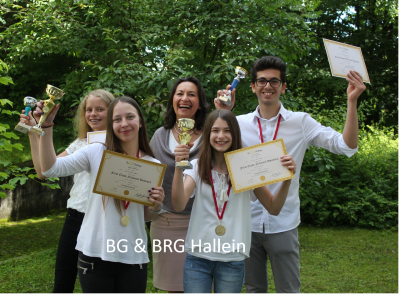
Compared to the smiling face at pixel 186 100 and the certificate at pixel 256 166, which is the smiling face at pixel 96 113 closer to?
the smiling face at pixel 186 100

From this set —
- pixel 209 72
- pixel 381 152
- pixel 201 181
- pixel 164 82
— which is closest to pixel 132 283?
pixel 201 181

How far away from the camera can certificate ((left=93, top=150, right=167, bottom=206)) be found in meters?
2.25

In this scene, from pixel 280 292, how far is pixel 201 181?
37.8 inches

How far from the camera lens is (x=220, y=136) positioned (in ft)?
7.93

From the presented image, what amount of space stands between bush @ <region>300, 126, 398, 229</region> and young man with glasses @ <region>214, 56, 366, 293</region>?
5615 millimetres

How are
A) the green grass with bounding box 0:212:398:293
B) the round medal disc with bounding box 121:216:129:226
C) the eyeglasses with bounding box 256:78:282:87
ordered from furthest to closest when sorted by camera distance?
1. the green grass with bounding box 0:212:398:293
2. the eyeglasses with bounding box 256:78:282:87
3. the round medal disc with bounding box 121:216:129:226

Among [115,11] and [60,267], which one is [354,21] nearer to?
[115,11]

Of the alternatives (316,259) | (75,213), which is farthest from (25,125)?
(316,259)

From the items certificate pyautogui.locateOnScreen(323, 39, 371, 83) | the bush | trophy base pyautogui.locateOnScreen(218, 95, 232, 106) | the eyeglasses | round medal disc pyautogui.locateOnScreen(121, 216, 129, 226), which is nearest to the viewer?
round medal disc pyautogui.locateOnScreen(121, 216, 129, 226)

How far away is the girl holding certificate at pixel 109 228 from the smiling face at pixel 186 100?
2.12ft

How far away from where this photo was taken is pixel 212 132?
2.46 meters

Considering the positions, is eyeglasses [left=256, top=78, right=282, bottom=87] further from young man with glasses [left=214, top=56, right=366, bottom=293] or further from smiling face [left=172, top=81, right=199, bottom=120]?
smiling face [left=172, top=81, right=199, bottom=120]

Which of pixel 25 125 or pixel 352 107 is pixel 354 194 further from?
pixel 25 125

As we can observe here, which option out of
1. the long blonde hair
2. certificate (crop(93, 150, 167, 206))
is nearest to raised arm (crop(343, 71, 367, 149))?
certificate (crop(93, 150, 167, 206))
